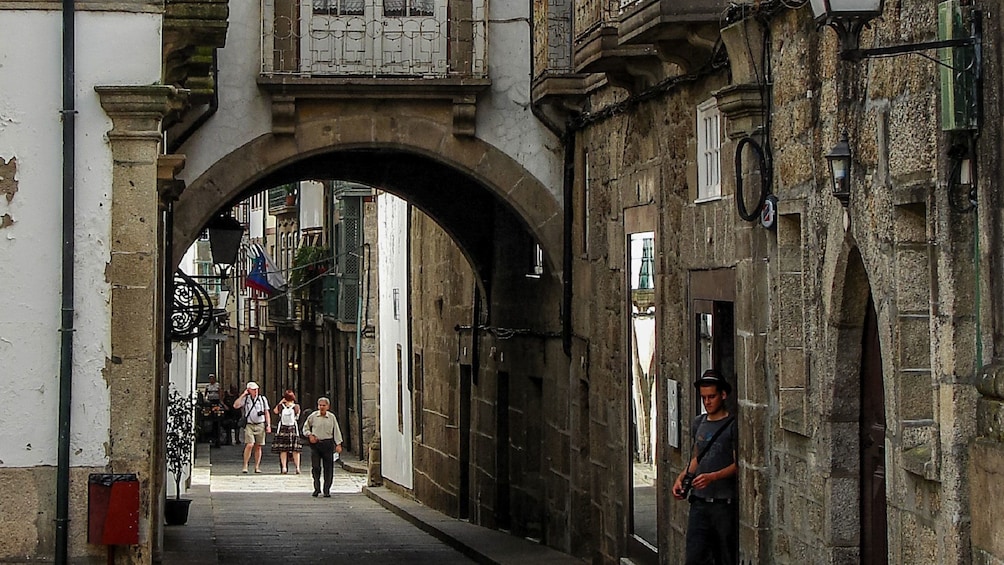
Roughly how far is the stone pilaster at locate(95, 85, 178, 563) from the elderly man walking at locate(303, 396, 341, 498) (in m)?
15.7

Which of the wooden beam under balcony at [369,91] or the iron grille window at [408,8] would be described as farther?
the iron grille window at [408,8]

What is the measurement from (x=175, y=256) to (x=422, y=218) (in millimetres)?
8892

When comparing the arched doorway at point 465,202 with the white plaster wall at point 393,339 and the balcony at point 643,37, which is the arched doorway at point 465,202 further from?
the white plaster wall at point 393,339

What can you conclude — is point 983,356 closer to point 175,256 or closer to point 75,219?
point 75,219

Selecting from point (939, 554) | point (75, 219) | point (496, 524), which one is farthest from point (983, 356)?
point (496, 524)

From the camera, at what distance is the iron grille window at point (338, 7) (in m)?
16.0

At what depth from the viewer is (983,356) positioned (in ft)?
23.7

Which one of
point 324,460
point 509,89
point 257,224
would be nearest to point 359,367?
point 324,460

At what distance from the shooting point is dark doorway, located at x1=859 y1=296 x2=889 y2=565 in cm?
916

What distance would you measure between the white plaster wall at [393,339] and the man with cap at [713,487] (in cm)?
1499

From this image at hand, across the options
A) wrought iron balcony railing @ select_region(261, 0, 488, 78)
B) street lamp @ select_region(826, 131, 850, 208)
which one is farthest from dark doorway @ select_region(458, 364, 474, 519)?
street lamp @ select_region(826, 131, 850, 208)

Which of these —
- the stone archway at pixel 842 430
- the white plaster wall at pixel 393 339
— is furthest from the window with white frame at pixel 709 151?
the white plaster wall at pixel 393 339

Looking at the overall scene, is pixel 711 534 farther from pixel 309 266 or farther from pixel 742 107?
pixel 309 266

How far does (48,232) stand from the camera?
9758mm
